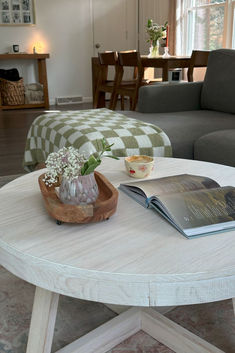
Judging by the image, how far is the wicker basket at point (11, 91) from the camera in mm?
5539

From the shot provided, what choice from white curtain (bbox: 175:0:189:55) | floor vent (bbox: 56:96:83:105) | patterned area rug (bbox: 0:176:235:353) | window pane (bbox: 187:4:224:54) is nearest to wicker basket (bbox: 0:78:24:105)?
floor vent (bbox: 56:96:83:105)

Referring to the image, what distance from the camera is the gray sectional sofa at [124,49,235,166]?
201cm

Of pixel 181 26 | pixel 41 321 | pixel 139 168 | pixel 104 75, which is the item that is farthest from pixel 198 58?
pixel 41 321

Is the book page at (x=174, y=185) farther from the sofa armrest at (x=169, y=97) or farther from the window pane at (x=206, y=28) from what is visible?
the window pane at (x=206, y=28)

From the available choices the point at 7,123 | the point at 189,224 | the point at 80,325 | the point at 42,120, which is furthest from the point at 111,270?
the point at 7,123

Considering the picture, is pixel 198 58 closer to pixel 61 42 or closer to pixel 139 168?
pixel 61 42

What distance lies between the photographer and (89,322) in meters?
1.24

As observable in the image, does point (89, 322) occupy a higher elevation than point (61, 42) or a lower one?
lower

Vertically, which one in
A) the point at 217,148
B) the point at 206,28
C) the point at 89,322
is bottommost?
the point at 89,322

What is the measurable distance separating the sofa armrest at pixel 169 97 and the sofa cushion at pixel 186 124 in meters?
0.13

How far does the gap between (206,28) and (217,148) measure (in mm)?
3909

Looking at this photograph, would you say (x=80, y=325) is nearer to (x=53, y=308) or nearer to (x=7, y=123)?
(x=53, y=308)

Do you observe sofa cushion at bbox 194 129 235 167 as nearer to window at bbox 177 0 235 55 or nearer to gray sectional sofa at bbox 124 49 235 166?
gray sectional sofa at bbox 124 49 235 166

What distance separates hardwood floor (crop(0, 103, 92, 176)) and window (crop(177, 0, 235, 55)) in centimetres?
173
